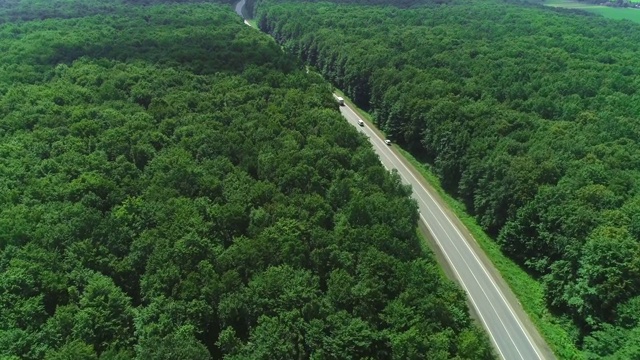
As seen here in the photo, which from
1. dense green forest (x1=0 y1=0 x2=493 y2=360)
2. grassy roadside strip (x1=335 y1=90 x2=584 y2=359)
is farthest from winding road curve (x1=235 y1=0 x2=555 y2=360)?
dense green forest (x1=0 y1=0 x2=493 y2=360)

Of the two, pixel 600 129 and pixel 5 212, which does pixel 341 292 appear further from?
pixel 600 129

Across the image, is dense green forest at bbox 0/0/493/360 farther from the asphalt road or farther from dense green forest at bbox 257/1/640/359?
dense green forest at bbox 257/1/640/359

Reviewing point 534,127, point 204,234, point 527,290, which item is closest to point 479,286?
point 527,290

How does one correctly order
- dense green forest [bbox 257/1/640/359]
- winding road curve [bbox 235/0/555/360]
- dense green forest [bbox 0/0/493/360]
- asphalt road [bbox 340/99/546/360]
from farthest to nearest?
1. asphalt road [bbox 340/99/546/360]
2. winding road curve [bbox 235/0/555/360]
3. dense green forest [bbox 257/1/640/359]
4. dense green forest [bbox 0/0/493/360]

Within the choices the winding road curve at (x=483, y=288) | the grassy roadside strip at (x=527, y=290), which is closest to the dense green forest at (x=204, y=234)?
the winding road curve at (x=483, y=288)

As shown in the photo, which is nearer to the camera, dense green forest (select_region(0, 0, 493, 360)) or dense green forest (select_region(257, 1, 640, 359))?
dense green forest (select_region(0, 0, 493, 360))

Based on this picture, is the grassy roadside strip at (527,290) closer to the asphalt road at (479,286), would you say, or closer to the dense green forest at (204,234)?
the asphalt road at (479,286)

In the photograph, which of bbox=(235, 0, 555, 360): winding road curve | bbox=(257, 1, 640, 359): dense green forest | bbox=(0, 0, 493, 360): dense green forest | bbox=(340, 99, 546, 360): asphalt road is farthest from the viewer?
bbox=(340, 99, 546, 360): asphalt road
